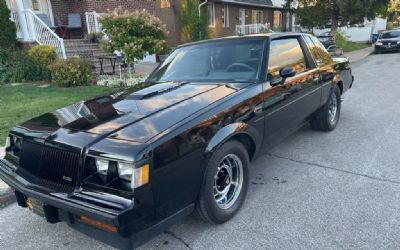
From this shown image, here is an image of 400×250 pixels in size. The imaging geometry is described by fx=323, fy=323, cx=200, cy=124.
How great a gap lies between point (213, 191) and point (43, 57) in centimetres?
978

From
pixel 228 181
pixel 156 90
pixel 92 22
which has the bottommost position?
pixel 228 181

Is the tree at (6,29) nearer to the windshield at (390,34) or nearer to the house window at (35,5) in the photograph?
the house window at (35,5)

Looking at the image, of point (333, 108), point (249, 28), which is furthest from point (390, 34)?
point (333, 108)

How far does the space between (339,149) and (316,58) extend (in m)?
1.38

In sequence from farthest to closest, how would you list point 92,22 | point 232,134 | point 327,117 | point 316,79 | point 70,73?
point 92,22
point 70,73
point 327,117
point 316,79
point 232,134

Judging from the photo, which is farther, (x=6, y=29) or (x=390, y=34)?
(x=390, y=34)

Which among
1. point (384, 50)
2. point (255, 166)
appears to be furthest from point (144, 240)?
point (384, 50)

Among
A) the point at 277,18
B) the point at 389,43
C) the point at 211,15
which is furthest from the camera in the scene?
the point at 277,18

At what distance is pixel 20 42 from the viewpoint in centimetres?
1206

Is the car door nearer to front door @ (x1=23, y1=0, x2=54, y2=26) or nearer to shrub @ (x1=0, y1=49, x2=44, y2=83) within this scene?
shrub @ (x1=0, y1=49, x2=44, y2=83)

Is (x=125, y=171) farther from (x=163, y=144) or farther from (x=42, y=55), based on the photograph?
(x=42, y=55)

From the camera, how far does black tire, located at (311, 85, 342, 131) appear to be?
16.9 feet

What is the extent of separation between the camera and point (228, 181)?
10.2 ft

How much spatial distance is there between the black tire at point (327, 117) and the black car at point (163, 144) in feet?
3.97
